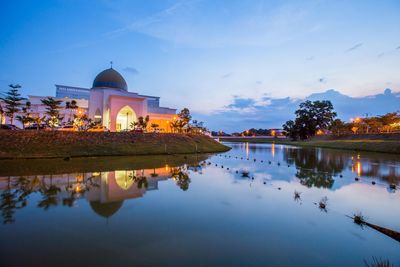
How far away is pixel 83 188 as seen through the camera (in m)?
13.0

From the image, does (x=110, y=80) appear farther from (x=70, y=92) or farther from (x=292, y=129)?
(x=292, y=129)

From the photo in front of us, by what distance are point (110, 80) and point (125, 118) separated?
8958 millimetres

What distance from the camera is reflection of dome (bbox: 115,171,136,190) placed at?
1398cm

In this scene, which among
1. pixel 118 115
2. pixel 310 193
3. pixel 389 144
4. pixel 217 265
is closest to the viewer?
pixel 217 265

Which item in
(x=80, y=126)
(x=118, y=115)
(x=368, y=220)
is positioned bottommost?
(x=368, y=220)

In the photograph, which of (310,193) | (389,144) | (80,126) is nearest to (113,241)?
(310,193)

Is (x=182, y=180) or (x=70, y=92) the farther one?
(x=70, y=92)

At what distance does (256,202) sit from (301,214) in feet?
7.22

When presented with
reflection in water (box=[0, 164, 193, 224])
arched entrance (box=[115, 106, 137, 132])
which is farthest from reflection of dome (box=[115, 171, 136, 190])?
arched entrance (box=[115, 106, 137, 132])

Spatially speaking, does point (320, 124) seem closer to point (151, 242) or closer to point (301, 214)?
point (301, 214)

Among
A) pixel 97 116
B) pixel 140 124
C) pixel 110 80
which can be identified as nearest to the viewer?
pixel 140 124

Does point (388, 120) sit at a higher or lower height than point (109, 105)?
lower

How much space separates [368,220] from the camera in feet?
→ 30.3

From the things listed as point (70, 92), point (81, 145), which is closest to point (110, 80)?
point (70, 92)
